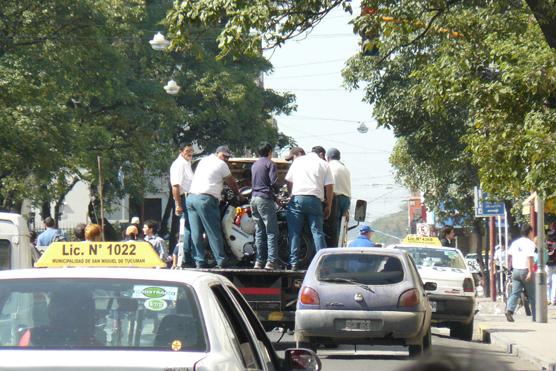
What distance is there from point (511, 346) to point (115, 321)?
14094mm

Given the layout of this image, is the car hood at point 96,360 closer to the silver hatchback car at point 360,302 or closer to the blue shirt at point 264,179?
the silver hatchback car at point 360,302

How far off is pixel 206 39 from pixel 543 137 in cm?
4074

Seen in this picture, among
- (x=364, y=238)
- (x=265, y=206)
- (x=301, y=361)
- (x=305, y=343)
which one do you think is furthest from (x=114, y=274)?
(x=364, y=238)

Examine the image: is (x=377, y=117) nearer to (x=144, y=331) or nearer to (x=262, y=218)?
(x=262, y=218)

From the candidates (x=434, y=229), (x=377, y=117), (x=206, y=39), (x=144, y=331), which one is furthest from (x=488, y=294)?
(x=144, y=331)

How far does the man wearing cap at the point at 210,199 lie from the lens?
670 inches

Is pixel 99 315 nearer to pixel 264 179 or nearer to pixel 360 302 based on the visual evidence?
pixel 360 302

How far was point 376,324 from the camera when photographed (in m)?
15.7

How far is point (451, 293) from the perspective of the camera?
68.7 feet

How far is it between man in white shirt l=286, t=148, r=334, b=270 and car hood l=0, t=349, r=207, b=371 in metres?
11.5

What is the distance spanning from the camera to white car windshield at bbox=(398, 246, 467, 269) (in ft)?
72.0

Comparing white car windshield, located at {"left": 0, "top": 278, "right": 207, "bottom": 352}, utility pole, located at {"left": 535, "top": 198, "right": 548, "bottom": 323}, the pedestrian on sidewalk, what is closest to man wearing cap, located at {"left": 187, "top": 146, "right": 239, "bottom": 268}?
utility pole, located at {"left": 535, "top": 198, "right": 548, "bottom": 323}

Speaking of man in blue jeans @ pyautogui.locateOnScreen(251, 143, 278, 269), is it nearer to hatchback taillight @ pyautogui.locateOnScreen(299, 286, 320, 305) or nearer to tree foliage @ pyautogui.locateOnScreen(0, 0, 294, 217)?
hatchback taillight @ pyautogui.locateOnScreen(299, 286, 320, 305)

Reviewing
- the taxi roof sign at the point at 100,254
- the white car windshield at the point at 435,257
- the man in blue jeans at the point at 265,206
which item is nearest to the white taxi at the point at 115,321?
the taxi roof sign at the point at 100,254
